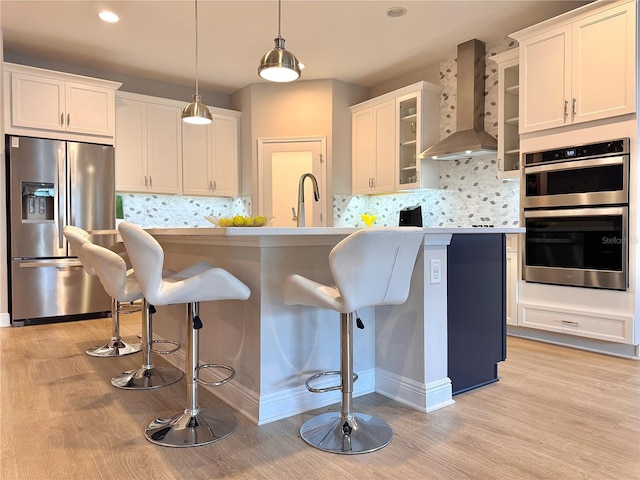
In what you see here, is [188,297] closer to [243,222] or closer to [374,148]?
[243,222]

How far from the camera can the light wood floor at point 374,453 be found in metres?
1.75

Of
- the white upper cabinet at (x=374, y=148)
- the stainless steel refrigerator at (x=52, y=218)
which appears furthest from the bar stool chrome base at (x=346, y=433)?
the white upper cabinet at (x=374, y=148)

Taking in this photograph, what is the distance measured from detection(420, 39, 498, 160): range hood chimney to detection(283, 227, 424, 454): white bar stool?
9.02 ft

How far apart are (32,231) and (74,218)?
38 cm

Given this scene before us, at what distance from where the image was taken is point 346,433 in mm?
2008

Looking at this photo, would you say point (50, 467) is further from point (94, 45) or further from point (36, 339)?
point (94, 45)

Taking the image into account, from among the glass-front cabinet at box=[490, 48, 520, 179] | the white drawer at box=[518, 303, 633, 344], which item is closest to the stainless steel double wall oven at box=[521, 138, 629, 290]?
the white drawer at box=[518, 303, 633, 344]

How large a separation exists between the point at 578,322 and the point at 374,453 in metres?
2.35

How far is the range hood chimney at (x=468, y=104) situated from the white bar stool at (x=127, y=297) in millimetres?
3089

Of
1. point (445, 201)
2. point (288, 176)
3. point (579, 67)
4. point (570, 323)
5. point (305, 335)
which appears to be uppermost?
point (579, 67)

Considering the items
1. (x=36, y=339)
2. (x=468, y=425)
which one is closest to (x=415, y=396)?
(x=468, y=425)

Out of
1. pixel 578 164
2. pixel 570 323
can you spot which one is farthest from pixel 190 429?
pixel 578 164

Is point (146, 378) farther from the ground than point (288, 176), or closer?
closer

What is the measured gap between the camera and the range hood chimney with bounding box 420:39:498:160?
4.50 metres
